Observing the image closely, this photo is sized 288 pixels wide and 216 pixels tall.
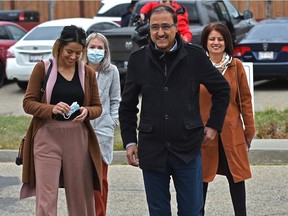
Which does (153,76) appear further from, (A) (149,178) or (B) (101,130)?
(B) (101,130)

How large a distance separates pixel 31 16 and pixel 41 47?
860 cm

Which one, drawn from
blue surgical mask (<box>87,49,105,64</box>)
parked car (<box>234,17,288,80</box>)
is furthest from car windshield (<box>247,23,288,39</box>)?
blue surgical mask (<box>87,49,105,64</box>)

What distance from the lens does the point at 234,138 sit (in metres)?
6.32

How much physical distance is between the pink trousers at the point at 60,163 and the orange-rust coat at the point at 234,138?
1.02 metres

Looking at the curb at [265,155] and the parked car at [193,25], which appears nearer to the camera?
the curb at [265,155]

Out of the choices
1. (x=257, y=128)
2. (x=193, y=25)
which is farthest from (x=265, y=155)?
(x=193, y=25)

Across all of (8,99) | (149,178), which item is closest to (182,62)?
(149,178)

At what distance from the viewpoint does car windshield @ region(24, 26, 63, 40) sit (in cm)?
1777

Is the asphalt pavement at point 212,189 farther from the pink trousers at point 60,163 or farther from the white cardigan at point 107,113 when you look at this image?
the pink trousers at point 60,163

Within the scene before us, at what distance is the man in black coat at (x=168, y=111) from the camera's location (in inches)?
201

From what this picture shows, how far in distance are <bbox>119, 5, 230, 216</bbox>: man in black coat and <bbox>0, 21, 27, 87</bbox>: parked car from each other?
13464mm

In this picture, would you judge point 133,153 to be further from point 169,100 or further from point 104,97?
point 104,97

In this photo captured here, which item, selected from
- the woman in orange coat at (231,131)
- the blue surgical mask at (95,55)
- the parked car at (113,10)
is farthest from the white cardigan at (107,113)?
the parked car at (113,10)

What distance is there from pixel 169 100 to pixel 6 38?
48.2 feet
